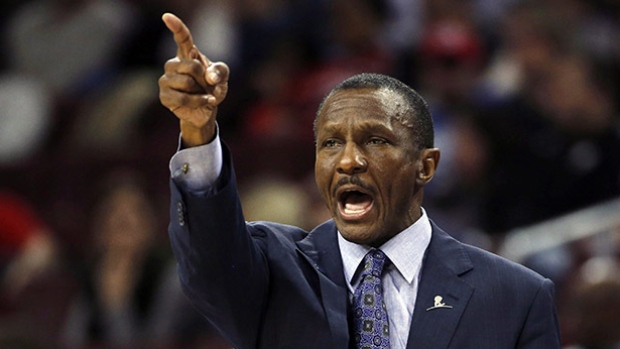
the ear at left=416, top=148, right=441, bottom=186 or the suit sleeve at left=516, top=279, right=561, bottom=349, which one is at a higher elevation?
the ear at left=416, top=148, right=441, bottom=186

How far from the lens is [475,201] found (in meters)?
6.86

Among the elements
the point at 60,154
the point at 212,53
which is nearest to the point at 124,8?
the point at 212,53

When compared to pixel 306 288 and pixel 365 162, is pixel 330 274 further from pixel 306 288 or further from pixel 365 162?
pixel 365 162

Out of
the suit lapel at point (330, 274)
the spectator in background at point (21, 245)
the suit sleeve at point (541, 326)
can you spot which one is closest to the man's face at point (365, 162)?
the suit lapel at point (330, 274)

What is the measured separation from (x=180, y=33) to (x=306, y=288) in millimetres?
792

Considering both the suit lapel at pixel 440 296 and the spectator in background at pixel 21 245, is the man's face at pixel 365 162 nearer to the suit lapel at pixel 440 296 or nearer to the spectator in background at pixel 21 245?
the suit lapel at pixel 440 296

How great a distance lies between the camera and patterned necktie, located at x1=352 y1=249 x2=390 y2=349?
3.12 meters

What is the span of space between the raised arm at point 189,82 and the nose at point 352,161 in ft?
1.45

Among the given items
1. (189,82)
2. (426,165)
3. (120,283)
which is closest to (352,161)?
(426,165)

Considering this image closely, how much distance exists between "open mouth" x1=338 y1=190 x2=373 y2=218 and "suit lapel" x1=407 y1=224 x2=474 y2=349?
249 millimetres

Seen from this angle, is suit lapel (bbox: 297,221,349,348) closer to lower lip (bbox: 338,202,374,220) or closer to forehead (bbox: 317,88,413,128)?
lower lip (bbox: 338,202,374,220)

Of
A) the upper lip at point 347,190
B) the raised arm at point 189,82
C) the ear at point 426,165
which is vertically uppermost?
the raised arm at point 189,82

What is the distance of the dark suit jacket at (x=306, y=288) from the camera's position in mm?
2945

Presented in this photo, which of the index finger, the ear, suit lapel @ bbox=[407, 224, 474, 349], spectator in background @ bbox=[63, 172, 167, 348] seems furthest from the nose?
spectator in background @ bbox=[63, 172, 167, 348]
